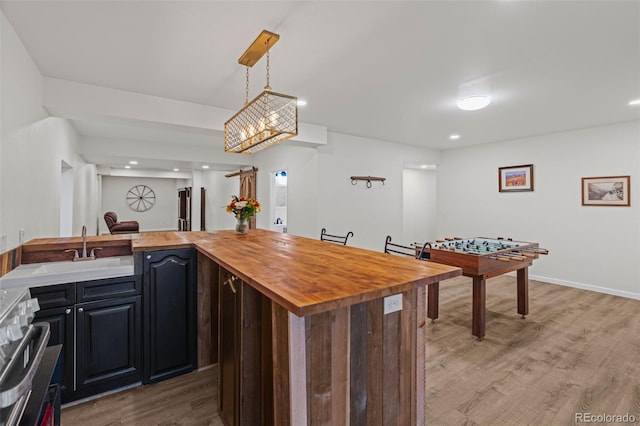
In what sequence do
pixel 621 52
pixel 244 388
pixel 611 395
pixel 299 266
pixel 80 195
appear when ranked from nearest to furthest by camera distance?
pixel 244 388
pixel 299 266
pixel 611 395
pixel 621 52
pixel 80 195

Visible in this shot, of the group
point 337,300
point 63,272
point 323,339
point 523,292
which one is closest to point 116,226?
point 63,272

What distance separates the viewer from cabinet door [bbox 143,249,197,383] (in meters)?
2.22

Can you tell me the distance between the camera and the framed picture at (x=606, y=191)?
4.27 meters

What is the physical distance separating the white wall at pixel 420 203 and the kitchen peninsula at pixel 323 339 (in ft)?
22.0

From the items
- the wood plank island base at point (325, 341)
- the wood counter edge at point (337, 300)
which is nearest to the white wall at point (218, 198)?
the wood plank island base at point (325, 341)

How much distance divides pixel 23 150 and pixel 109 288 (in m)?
1.36

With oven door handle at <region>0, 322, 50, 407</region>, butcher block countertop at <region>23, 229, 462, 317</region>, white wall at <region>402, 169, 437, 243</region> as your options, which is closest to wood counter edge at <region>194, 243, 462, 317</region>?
butcher block countertop at <region>23, 229, 462, 317</region>

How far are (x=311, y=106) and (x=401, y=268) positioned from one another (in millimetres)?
2657

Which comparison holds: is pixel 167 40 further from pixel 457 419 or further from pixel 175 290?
pixel 457 419

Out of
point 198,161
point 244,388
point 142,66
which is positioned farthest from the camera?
point 198,161

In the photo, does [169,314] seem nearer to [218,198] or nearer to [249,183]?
[249,183]

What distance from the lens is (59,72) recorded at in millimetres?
Result: 2672

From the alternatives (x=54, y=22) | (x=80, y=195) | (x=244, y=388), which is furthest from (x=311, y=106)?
(x=80, y=195)

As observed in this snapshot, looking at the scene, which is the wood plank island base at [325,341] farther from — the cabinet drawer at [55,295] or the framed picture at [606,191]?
the framed picture at [606,191]
